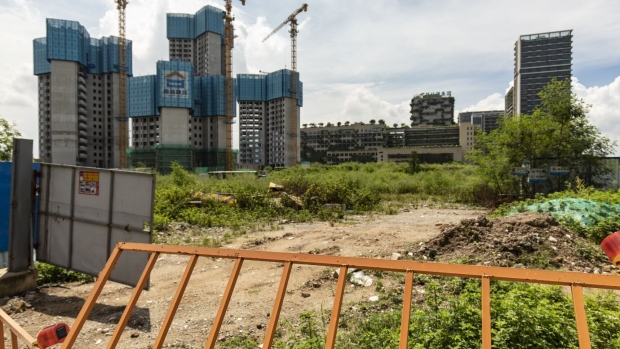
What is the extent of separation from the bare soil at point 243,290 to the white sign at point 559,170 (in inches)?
332

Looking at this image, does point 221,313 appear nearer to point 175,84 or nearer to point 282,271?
point 282,271

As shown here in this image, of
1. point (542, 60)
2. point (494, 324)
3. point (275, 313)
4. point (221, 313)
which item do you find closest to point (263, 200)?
point (494, 324)

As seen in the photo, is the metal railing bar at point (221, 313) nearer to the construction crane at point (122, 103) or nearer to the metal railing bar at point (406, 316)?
the metal railing bar at point (406, 316)

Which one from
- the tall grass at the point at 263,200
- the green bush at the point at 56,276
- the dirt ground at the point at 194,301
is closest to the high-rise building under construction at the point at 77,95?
the tall grass at the point at 263,200

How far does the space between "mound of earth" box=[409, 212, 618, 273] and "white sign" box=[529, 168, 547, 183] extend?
838 cm

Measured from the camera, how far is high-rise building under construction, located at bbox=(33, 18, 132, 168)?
54.6 metres

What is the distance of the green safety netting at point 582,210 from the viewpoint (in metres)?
7.86

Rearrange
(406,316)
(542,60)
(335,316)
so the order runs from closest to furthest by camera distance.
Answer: (406,316) → (335,316) → (542,60)

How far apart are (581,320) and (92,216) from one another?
5648 mm

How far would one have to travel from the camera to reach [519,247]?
620 cm

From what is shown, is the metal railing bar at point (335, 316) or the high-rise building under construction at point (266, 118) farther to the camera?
the high-rise building under construction at point (266, 118)

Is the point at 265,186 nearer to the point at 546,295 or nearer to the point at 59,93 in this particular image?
the point at 546,295

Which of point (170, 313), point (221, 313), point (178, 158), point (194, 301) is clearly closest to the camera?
point (221, 313)

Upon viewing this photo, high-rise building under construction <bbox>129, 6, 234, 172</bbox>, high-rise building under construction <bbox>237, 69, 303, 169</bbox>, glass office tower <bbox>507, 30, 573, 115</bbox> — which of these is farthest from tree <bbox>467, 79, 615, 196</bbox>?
glass office tower <bbox>507, 30, 573, 115</bbox>
